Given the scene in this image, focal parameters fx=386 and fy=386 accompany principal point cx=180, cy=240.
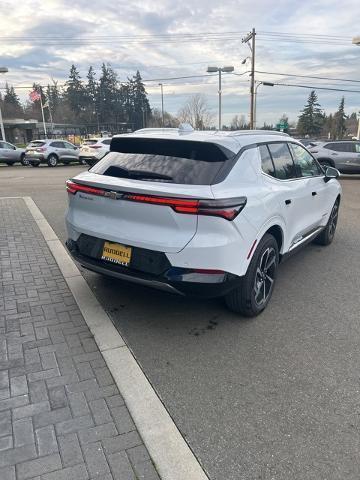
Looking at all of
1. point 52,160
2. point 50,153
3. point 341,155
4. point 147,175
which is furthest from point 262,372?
point 52,160

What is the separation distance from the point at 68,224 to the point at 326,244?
167 inches

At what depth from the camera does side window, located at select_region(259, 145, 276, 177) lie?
390cm

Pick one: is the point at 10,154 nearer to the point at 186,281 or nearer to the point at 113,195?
the point at 113,195

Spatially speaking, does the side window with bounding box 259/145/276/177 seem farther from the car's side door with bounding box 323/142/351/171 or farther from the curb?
the car's side door with bounding box 323/142/351/171

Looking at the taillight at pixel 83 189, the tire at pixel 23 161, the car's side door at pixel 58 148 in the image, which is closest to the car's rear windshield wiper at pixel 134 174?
the taillight at pixel 83 189

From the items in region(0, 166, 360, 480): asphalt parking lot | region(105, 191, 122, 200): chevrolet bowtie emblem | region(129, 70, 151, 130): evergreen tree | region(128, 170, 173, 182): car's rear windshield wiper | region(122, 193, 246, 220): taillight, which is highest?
region(129, 70, 151, 130): evergreen tree

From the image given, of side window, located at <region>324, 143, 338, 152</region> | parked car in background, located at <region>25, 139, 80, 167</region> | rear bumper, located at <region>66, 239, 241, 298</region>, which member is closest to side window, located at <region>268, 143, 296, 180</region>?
rear bumper, located at <region>66, 239, 241, 298</region>

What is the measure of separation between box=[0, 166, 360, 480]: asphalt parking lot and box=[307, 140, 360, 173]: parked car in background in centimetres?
1297

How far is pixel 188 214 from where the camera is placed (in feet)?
9.96

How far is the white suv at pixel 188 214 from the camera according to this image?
3078mm

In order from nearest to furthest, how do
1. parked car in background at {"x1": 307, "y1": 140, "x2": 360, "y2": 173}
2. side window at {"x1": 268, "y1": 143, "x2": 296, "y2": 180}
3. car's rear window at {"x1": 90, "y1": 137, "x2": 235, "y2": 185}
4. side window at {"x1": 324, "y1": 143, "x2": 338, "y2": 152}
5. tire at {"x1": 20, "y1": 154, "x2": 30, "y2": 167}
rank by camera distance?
car's rear window at {"x1": 90, "y1": 137, "x2": 235, "y2": 185}
side window at {"x1": 268, "y1": 143, "x2": 296, "y2": 180}
parked car in background at {"x1": 307, "y1": 140, "x2": 360, "y2": 173}
side window at {"x1": 324, "y1": 143, "x2": 338, "y2": 152}
tire at {"x1": 20, "y1": 154, "x2": 30, "y2": 167}

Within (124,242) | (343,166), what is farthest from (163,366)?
(343,166)

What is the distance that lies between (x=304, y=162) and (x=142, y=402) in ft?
12.4

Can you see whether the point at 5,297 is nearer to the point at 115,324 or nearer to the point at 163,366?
the point at 115,324
